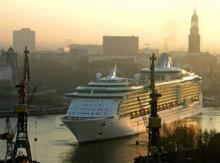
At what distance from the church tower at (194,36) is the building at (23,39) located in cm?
3035

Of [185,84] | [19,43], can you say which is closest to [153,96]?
[185,84]

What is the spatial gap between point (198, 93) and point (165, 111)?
5.12 m

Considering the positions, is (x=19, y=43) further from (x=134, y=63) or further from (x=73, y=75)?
(x=73, y=75)

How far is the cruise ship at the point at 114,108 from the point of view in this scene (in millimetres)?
19516

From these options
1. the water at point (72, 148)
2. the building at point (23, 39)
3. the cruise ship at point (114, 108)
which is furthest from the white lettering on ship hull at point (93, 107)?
the building at point (23, 39)

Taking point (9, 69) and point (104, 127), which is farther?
point (9, 69)

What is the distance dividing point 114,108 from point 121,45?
50173mm

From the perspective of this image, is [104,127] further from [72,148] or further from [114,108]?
[72,148]

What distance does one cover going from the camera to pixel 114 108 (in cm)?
2041

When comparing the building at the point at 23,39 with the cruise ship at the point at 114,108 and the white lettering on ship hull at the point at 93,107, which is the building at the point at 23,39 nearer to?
the cruise ship at the point at 114,108

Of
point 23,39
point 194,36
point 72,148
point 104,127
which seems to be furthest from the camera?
point 23,39

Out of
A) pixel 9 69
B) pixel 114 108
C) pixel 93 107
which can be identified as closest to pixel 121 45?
pixel 9 69

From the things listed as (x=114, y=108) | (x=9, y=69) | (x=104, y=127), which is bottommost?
(x=9, y=69)

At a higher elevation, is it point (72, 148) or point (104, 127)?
point (104, 127)
